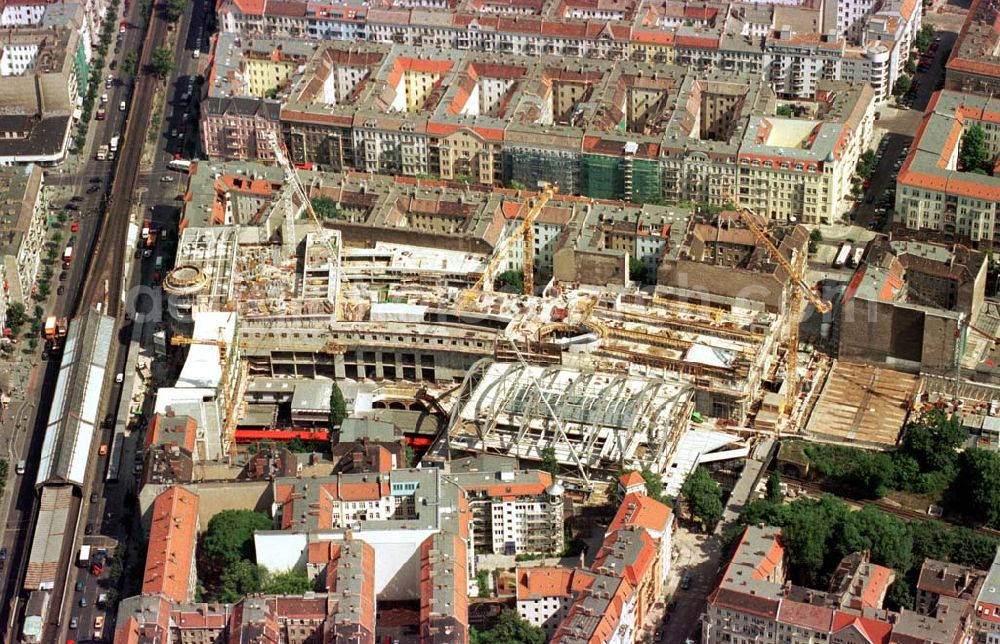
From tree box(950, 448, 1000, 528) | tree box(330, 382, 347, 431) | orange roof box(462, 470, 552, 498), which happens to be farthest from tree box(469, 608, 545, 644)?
tree box(950, 448, 1000, 528)

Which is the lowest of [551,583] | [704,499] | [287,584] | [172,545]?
[287,584]

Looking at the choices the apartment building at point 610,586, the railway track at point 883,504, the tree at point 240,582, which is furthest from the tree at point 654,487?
the tree at point 240,582

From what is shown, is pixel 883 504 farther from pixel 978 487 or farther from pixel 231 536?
pixel 231 536

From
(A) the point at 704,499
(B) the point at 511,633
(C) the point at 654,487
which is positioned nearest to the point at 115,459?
(B) the point at 511,633

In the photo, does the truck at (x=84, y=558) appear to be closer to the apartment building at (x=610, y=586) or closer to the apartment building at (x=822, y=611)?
the apartment building at (x=610, y=586)

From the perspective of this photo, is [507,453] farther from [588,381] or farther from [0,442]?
[0,442]

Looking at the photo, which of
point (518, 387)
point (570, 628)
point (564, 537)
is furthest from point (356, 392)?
point (570, 628)

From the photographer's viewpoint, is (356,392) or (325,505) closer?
(325,505)
